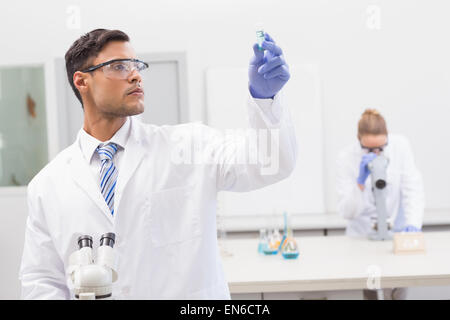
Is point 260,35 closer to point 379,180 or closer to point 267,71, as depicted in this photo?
point 267,71

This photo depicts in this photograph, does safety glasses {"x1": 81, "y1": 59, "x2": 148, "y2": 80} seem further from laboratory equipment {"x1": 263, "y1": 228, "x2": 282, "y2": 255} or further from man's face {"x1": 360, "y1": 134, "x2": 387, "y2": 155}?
man's face {"x1": 360, "y1": 134, "x2": 387, "y2": 155}

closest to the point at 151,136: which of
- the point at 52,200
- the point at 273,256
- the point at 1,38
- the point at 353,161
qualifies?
the point at 52,200

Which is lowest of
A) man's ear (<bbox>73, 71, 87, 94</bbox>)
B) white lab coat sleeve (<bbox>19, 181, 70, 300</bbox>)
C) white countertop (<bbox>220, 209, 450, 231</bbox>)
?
white countertop (<bbox>220, 209, 450, 231</bbox>)

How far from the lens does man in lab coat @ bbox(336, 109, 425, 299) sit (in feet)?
7.43

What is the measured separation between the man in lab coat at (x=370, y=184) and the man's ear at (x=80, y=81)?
4.92ft

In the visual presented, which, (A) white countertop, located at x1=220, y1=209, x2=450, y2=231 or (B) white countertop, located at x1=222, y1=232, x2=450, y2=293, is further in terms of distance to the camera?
(A) white countertop, located at x1=220, y1=209, x2=450, y2=231

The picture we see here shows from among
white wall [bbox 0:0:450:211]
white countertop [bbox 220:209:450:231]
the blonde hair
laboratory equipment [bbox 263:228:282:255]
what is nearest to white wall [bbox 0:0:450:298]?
white wall [bbox 0:0:450:211]

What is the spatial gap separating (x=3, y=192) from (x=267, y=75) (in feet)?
5.63

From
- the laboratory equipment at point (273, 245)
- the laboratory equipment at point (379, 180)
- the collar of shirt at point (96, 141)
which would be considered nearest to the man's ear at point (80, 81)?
the collar of shirt at point (96, 141)

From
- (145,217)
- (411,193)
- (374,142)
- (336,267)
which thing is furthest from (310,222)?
(145,217)

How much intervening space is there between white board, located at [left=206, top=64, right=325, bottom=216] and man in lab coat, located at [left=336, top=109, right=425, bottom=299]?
83cm

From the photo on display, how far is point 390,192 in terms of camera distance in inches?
97.0

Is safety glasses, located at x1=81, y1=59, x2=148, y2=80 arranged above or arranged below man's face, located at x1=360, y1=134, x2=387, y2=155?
above

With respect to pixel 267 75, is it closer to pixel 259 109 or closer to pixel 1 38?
pixel 259 109
